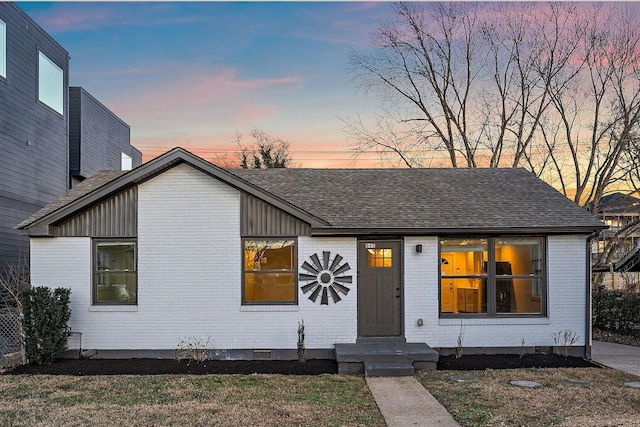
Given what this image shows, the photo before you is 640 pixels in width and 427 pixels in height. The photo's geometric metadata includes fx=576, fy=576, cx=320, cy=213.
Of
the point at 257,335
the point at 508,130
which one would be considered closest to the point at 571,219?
the point at 257,335

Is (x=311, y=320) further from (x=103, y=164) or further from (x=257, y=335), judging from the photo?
(x=103, y=164)

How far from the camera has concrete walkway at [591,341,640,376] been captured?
36.7ft

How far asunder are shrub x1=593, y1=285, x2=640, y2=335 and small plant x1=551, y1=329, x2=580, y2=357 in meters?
4.09

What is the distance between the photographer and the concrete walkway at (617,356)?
440 inches

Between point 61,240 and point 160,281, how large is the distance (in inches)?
88.5

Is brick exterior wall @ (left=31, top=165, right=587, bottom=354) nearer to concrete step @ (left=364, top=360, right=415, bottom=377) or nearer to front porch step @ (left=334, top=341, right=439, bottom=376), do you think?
front porch step @ (left=334, top=341, right=439, bottom=376)

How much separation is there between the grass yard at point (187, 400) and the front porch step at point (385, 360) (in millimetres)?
440

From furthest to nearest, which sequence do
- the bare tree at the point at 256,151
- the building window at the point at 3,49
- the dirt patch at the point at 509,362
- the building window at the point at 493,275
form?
the bare tree at the point at 256,151, the building window at the point at 3,49, the building window at the point at 493,275, the dirt patch at the point at 509,362

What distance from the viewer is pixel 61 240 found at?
475 inches

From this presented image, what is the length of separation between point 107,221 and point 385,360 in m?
6.38

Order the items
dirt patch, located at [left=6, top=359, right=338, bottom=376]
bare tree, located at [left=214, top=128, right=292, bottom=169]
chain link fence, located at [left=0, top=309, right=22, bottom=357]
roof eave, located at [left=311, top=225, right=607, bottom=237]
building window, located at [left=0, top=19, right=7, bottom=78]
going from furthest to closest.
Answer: bare tree, located at [left=214, top=128, right=292, bottom=169] → building window, located at [left=0, top=19, right=7, bottom=78] → chain link fence, located at [left=0, top=309, right=22, bottom=357] → roof eave, located at [left=311, top=225, right=607, bottom=237] → dirt patch, located at [left=6, top=359, right=338, bottom=376]

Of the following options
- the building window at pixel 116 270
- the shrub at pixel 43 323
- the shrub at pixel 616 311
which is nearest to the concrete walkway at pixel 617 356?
the shrub at pixel 616 311

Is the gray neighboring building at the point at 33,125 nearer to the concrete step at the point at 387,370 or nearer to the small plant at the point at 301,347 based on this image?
the small plant at the point at 301,347

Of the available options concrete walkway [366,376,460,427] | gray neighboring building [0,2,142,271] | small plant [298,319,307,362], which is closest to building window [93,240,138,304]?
small plant [298,319,307,362]
